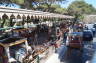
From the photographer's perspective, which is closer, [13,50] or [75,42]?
[13,50]

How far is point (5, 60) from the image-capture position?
8.45 meters

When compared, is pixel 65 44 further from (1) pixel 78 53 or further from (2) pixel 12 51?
(2) pixel 12 51

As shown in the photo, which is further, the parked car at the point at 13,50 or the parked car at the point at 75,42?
the parked car at the point at 75,42

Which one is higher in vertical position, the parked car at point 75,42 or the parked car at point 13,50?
the parked car at point 13,50

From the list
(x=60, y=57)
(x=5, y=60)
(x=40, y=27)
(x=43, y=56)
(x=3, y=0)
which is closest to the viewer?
(x=5, y=60)

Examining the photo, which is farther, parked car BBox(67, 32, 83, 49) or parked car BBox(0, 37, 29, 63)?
parked car BBox(67, 32, 83, 49)

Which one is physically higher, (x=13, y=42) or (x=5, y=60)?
(x=13, y=42)

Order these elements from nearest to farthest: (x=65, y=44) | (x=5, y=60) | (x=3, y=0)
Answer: (x=5, y=60) → (x=65, y=44) → (x=3, y=0)

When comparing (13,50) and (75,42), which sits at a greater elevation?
(13,50)

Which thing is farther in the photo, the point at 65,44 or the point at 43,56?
the point at 65,44

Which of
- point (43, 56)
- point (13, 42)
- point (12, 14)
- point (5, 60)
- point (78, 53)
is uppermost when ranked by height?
point (12, 14)

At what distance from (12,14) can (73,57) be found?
9.73 metres

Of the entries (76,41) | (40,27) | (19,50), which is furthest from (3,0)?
(19,50)

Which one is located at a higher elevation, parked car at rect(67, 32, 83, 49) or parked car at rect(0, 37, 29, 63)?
parked car at rect(0, 37, 29, 63)
